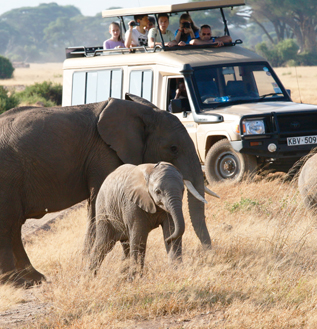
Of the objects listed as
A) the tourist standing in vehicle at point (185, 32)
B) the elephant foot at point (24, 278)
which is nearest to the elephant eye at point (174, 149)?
the elephant foot at point (24, 278)

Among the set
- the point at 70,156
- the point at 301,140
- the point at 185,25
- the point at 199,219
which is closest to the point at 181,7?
the point at 185,25

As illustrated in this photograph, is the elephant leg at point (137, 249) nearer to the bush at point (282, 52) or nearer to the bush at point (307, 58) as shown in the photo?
the bush at point (282, 52)

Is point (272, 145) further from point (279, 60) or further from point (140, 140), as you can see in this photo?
point (279, 60)

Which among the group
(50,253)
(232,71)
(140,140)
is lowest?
(50,253)

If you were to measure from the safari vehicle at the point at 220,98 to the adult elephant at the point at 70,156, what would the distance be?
3.12 meters

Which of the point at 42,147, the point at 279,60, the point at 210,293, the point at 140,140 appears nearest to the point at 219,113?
the point at 140,140

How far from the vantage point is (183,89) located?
408 inches

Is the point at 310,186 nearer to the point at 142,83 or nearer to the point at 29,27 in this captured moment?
the point at 142,83

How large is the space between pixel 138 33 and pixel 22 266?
6.71m

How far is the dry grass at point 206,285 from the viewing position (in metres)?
4.55

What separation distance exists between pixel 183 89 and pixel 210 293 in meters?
5.87

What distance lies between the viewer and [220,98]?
10242mm

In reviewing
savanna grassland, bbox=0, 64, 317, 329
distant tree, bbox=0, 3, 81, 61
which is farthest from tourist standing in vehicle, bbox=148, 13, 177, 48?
distant tree, bbox=0, 3, 81, 61

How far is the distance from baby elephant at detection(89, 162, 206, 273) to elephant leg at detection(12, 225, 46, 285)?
2.89ft
